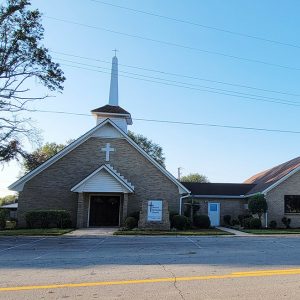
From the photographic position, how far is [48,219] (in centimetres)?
2655

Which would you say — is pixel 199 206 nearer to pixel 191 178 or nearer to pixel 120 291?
pixel 120 291

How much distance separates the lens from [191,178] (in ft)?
304

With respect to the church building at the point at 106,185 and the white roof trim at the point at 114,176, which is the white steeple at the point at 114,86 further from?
the white roof trim at the point at 114,176

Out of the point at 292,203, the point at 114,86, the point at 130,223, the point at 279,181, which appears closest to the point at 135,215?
the point at 130,223

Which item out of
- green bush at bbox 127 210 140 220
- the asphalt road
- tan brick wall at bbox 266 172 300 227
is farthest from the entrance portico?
the asphalt road

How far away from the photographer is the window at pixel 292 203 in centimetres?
3244

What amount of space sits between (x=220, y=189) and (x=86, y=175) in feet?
45.5

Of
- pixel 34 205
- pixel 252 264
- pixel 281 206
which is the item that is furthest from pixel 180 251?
pixel 281 206

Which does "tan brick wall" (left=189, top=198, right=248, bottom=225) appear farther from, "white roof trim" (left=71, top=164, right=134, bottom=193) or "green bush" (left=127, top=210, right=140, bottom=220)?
"white roof trim" (left=71, top=164, right=134, bottom=193)

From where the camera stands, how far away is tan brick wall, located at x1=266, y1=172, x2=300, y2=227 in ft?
105

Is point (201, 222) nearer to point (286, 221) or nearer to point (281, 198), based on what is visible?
point (286, 221)

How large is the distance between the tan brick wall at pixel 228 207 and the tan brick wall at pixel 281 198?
12.7ft

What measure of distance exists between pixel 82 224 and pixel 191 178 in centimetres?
6623

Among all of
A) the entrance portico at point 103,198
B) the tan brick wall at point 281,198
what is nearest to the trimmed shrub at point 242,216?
the tan brick wall at point 281,198
